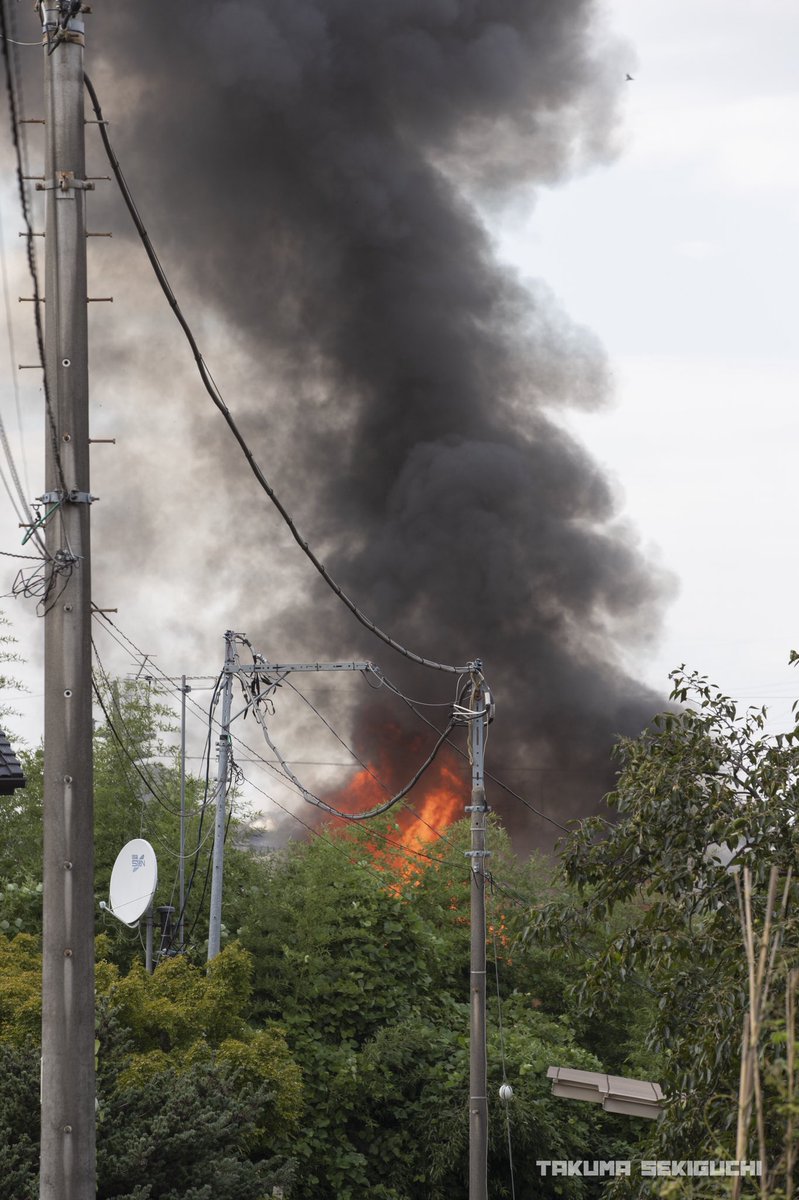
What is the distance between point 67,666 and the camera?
5973 millimetres

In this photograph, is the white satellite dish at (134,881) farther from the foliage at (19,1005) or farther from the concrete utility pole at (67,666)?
the concrete utility pole at (67,666)

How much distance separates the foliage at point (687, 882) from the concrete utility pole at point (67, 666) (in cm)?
313

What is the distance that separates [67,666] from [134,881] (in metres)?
8.47

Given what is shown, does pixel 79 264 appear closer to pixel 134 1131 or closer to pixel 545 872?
pixel 134 1131

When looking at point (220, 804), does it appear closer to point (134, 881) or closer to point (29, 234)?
point (134, 881)

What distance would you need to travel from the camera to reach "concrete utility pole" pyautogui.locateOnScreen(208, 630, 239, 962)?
15.9 m

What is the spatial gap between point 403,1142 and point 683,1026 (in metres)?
13.5

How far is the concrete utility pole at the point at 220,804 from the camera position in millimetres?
15930

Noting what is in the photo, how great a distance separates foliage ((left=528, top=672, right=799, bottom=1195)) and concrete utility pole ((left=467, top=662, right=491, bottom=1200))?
20.4ft

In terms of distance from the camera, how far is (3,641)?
81.9 feet

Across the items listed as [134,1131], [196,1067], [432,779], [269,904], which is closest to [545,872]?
[432,779]

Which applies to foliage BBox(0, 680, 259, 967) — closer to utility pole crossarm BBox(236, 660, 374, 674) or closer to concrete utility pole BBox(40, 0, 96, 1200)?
utility pole crossarm BBox(236, 660, 374, 674)

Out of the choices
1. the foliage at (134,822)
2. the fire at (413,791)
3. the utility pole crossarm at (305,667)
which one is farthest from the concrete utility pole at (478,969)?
the fire at (413,791)

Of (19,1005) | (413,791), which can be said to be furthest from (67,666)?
(413,791)
